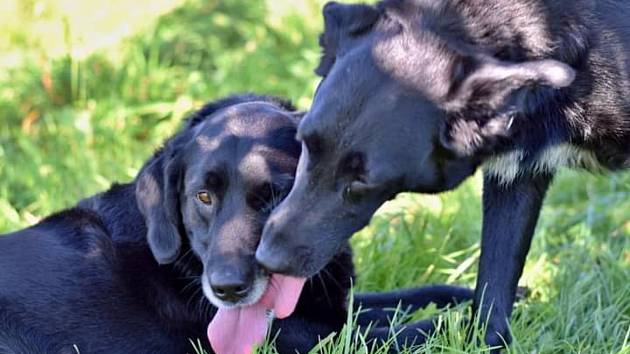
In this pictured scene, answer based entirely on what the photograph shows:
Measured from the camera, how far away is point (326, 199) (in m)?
3.18

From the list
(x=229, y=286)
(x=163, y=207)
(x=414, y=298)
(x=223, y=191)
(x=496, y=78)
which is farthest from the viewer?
(x=414, y=298)

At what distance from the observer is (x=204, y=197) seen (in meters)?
3.44

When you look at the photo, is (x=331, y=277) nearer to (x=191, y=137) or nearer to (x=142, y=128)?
(x=191, y=137)

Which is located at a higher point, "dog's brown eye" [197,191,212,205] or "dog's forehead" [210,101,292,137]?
"dog's forehead" [210,101,292,137]

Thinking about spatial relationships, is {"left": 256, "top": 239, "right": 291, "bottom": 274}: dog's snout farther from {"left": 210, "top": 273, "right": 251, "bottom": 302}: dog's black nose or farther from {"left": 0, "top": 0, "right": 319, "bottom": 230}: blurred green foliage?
{"left": 0, "top": 0, "right": 319, "bottom": 230}: blurred green foliage

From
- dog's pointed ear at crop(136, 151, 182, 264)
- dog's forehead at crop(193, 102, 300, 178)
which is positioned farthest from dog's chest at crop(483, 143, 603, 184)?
dog's pointed ear at crop(136, 151, 182, 264)

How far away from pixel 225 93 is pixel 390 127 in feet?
10.5

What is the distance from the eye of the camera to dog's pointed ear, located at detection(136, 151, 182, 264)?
350 cm

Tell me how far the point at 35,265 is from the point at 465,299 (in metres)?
1.63

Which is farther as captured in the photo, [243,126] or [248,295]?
[243,126]

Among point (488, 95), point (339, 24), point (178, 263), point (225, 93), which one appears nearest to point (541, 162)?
point (488, 95)

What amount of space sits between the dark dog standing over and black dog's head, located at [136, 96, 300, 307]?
0.14 meters

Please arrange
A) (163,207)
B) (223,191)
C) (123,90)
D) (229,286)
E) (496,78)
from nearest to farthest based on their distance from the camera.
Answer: (496,78) < (229,286) < (223,191) < (163,207) < (123,90)

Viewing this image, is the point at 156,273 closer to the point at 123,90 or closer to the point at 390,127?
the point at 390,127
